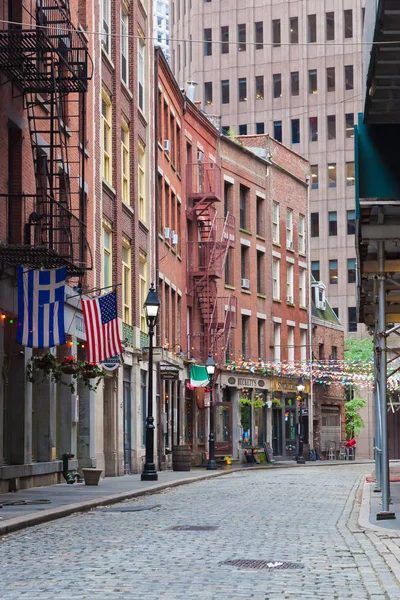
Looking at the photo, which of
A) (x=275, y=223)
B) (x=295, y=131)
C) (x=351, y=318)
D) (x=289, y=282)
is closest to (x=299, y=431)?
(x=289, y=282)

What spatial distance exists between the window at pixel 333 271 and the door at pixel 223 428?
38727mm

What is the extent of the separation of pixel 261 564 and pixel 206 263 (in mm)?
38370

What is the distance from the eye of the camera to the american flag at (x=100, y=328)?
26531mm

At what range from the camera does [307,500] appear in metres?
23.2

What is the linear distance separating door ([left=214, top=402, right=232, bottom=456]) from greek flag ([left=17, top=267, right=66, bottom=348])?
26.7m

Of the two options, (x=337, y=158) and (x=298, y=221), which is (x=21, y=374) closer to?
(x=298, y=221)

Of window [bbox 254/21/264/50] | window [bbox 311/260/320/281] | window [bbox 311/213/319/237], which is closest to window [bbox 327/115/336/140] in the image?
window [bbox 311/213/319/237]

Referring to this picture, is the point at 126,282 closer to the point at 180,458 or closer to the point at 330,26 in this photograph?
the point at 180,458

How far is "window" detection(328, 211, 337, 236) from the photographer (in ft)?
303

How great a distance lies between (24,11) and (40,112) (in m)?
2.78

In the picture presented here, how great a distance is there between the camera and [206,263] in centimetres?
5003

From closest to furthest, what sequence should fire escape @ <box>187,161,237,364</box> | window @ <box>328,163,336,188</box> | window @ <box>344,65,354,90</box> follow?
A: 1. fire escape @ <box>187,161,237,364</box>
2. window @ <box>328,163,336,188</box>
3. window @ <box>344,65,354,90</box>

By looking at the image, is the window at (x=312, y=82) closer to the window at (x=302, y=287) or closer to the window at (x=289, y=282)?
the window at (x=302, y=287)

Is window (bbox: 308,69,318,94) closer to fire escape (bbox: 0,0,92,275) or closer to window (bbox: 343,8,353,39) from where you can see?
window (bbox: 343,8,353,39)
